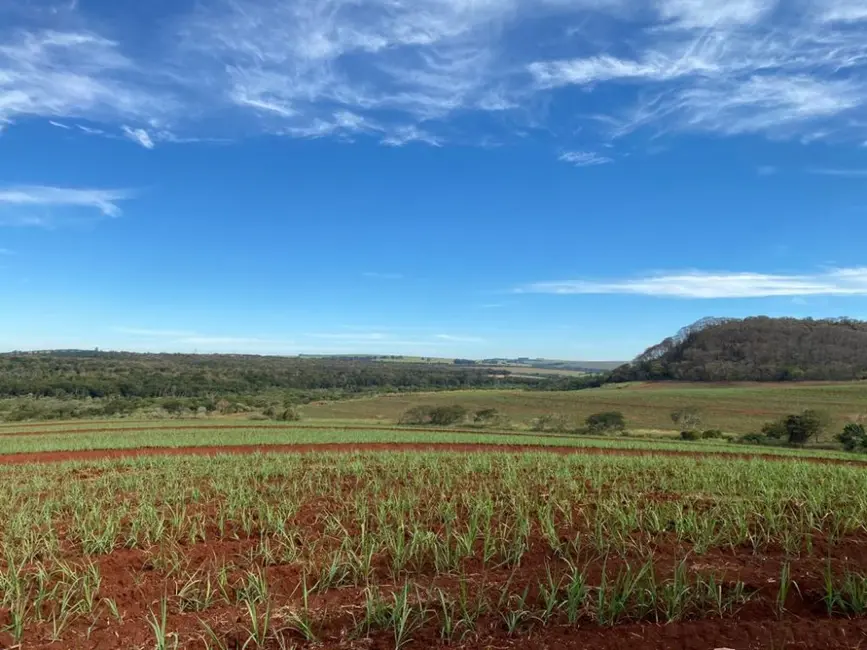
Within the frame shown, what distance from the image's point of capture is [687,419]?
4697 centimetres

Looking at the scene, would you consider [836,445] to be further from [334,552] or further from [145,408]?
[145,408]

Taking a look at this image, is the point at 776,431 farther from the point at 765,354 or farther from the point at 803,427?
the point at 765,354

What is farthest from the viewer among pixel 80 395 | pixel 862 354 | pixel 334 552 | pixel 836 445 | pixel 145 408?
pixel 862 354

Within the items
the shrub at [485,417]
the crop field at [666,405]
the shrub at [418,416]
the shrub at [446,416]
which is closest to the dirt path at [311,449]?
the shrub at [446,416]

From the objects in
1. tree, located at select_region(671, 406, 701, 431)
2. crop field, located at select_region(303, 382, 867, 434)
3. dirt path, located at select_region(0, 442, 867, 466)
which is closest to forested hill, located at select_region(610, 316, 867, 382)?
crop field, located at select_region(303, 382, 867, 434)

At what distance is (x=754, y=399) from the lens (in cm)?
6344

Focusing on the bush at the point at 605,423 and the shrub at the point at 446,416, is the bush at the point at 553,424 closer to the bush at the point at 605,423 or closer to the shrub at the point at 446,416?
the bush at the point at 605,423

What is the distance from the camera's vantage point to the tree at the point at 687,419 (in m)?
45.7

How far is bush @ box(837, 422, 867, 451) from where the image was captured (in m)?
30.3

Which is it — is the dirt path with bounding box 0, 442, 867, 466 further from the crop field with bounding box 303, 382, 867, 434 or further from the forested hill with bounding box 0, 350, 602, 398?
the forested hill with bounding box 0, 350, 602, 398

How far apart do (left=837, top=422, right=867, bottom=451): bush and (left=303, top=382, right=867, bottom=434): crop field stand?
38.6 ft

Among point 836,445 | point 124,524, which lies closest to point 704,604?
point 124,524

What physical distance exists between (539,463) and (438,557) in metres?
8.26

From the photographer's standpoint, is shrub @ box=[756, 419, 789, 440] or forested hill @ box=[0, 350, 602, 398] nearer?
shrub @ box=[756, 419, 789, 440]
